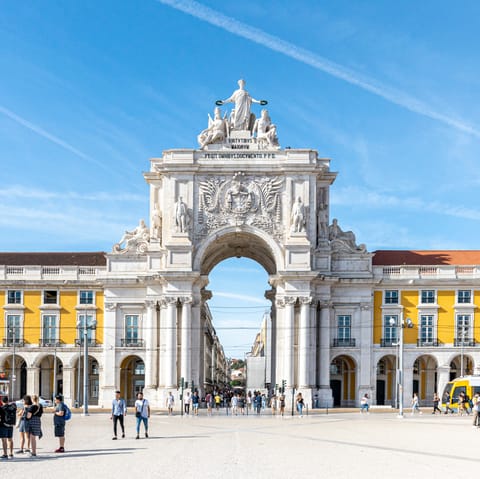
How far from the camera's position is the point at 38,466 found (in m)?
25.2

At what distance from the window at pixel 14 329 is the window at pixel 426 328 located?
115ft

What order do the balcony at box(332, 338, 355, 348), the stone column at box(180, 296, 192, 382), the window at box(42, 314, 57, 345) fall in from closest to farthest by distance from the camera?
the stone column at box(180, 296, 192, 382), the balcony at box(332, 338, 355, 348), the window at box(42, 314, 57, 345)

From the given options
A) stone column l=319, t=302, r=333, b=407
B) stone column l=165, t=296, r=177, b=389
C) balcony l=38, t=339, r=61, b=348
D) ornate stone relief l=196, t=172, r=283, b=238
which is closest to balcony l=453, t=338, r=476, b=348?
stone column l=319, t=302, r=333, b=407

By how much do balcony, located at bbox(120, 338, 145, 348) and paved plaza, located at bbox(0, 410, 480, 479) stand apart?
31.8m

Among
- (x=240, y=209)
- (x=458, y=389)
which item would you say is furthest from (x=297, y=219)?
(x=458, y=389)

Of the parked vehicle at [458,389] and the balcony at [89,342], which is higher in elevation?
the balcony at [89,342]

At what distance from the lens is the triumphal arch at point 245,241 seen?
72.7 meters

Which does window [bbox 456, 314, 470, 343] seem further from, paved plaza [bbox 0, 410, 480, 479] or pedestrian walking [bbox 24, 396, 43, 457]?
pedestrian walking [bbox 24, 396, 43, 457]

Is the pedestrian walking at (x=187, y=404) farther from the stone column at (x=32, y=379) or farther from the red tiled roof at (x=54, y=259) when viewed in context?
the red tiled roof at (x=54, y=259)

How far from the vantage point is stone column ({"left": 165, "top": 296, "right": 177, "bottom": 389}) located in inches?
2844

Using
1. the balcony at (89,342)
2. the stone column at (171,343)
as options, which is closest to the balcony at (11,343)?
the balcony at (89,342)

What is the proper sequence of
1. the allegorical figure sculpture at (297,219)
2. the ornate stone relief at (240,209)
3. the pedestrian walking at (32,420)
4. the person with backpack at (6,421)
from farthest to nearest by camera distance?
1. the ornate stone relief at (240,209)
2. the allegorical figure sculpture at (297,219)
3. the pedestrian walking at (32,420)
4. the person with backpack at (6,421)

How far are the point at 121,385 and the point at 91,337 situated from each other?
5184 mm

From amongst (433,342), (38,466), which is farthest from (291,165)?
(38,466)
